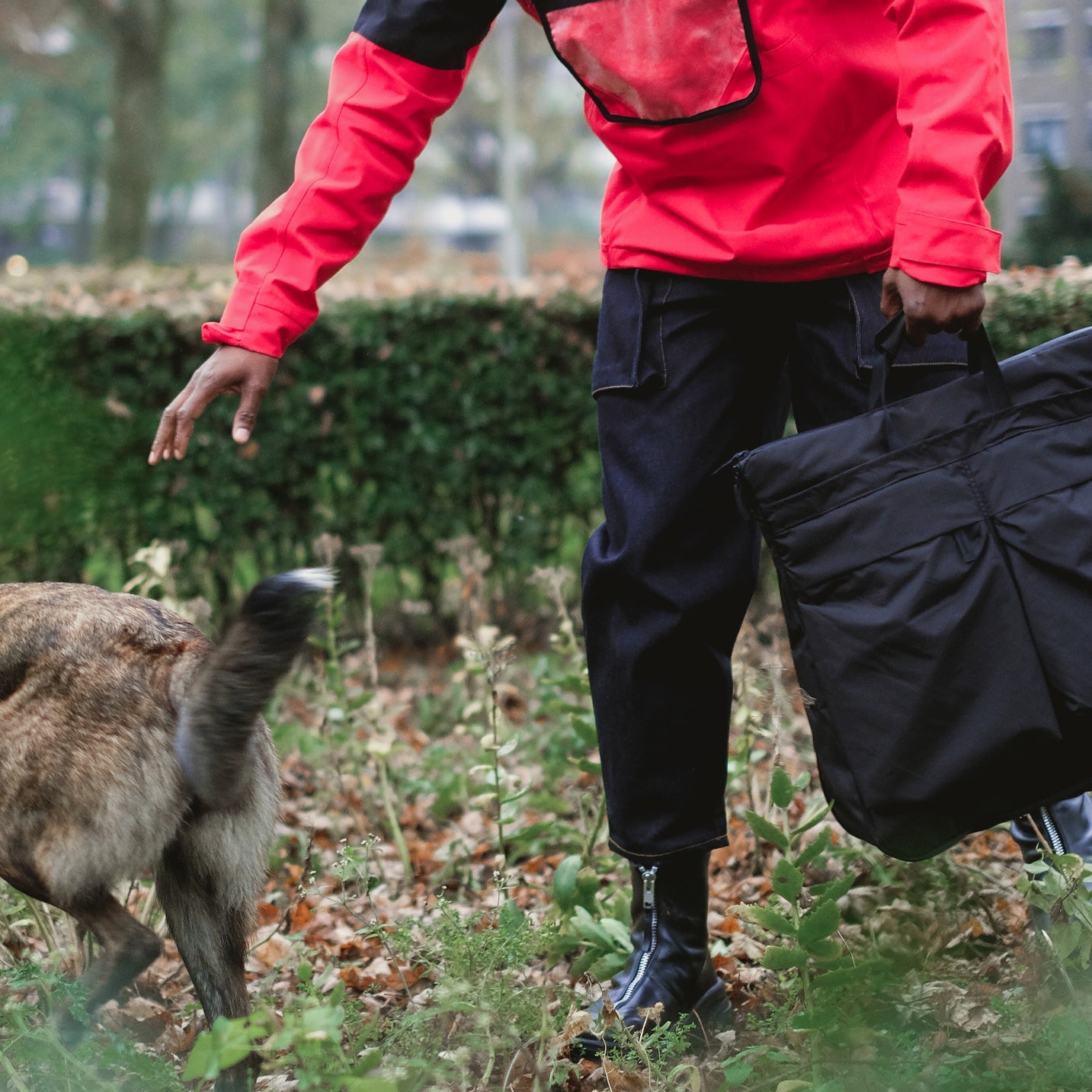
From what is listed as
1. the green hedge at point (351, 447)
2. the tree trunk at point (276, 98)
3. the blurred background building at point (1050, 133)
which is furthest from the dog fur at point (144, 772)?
the tree trunk at point (276, 98)

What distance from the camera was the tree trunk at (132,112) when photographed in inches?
632

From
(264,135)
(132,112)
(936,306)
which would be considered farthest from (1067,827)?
(132,112)

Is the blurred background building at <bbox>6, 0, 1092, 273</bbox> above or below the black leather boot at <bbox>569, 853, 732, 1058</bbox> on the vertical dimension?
above

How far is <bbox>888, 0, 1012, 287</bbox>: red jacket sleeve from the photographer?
6.34ft

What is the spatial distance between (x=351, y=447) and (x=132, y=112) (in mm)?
12994

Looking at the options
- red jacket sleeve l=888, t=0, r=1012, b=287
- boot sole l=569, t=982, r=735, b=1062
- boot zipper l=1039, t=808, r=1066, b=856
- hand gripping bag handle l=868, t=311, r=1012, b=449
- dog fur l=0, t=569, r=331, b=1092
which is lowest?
boot sole l=569, t=982, r=735, b=1062

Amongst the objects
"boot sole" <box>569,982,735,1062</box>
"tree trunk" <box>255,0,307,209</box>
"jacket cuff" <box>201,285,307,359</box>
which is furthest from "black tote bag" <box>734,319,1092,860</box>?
"tree trunk" <box>255,0,307,209</box>

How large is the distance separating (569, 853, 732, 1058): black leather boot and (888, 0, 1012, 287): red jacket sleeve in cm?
125

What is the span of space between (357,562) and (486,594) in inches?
24.5

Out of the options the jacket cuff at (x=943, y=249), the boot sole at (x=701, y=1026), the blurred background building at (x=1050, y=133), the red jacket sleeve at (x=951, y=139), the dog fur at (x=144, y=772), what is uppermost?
the blurred background building at (x=1050, y=133)

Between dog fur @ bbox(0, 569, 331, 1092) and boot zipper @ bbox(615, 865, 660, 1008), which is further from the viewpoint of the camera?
boot zipper @ bbox(615, 865, 660, 1008)

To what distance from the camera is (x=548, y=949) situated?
8.83 ft

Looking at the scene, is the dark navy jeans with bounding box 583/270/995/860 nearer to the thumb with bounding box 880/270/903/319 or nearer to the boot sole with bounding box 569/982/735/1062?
the thumb with bounding box 880/270/903/319

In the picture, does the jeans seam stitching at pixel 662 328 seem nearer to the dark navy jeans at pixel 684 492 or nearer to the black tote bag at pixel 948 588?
the dark navy jeans at pixel 684 492
